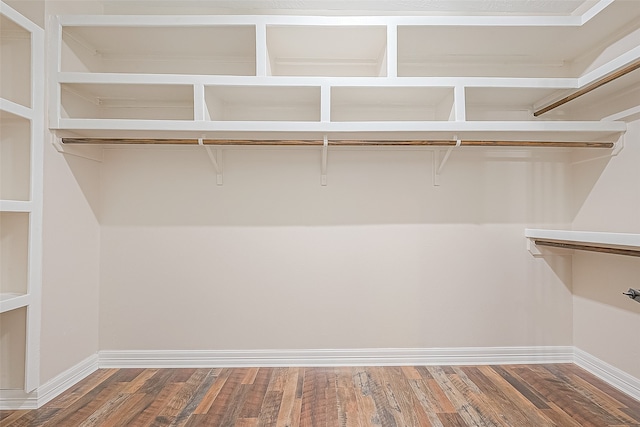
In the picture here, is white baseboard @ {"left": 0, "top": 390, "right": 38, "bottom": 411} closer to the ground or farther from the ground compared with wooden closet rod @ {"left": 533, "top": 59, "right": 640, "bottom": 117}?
closer to the ground

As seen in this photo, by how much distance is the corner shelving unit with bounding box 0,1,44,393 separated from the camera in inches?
85.9

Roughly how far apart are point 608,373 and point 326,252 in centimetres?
190

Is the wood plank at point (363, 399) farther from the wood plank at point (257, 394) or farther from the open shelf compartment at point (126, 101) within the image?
the open shelf compartment at point (126, 101)

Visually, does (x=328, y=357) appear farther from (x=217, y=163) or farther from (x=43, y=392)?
(x=43, y=392)

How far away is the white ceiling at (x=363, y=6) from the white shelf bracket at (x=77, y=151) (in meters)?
0.95

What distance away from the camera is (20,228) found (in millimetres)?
2205

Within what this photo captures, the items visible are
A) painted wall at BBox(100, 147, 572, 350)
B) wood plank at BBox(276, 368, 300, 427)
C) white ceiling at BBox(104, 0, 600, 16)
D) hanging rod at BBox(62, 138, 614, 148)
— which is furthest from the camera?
painted wall at BBox(100, 147, 572, 350)

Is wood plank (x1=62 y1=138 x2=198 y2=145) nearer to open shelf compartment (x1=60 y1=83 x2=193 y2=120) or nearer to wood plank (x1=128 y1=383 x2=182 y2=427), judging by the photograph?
open shelf compartment (x1=60 y1=83 x2=193 y2=120)

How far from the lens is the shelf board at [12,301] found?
199 centimetres

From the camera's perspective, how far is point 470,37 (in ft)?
8.45

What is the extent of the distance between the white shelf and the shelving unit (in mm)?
603

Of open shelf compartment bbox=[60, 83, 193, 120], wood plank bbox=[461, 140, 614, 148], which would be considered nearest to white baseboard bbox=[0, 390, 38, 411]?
open shelf compartment bbox=[60, 83, 193, 120]

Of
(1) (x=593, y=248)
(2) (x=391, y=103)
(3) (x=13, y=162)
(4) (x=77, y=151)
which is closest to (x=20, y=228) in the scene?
(3) (x=13, y=162)

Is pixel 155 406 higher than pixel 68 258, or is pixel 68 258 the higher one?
pixel 68 258
